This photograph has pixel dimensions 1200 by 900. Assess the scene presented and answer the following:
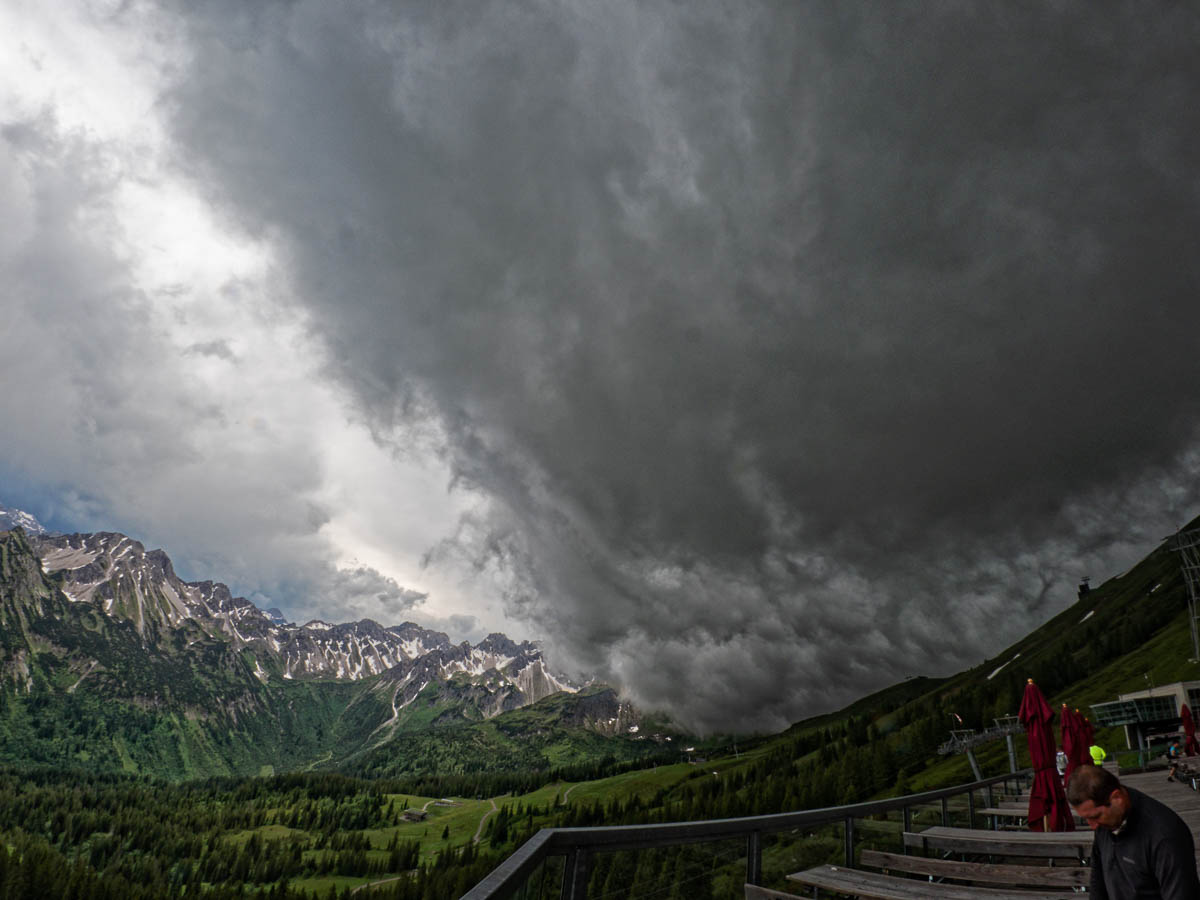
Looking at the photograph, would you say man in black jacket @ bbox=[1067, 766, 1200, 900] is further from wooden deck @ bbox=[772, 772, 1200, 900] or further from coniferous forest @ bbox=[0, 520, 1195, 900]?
coniferous forest @ bbox=[0, 520, 1195, 900]

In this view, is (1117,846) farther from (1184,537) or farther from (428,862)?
(428,862)

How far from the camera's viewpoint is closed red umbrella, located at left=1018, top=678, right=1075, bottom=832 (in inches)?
541

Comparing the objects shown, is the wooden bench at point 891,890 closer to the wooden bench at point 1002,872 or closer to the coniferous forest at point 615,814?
the wooden bench at point 1002,872

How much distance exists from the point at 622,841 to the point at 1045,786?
1435 centimetres

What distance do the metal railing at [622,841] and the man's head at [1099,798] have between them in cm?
261

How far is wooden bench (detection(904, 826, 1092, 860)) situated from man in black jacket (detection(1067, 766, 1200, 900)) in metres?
4.08

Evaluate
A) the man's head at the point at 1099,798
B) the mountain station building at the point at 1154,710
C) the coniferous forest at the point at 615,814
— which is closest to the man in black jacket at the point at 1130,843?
the man's head at the point at 1099,798

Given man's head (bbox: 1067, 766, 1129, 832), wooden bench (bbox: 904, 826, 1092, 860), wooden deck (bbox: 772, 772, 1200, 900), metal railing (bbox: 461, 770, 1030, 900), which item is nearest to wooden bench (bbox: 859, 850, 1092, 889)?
wooden deck (bbox: 772, 772, 1200, 900)

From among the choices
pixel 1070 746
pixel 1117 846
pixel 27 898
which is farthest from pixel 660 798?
pixel 1117 846

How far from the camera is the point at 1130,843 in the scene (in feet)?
16.7

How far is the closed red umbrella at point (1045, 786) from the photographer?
1373 cm

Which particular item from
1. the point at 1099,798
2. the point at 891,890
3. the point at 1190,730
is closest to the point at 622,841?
the point at 891,890

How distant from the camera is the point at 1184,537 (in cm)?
6838

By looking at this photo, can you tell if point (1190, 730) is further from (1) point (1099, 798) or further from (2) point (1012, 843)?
(1) point (1099, 798)
